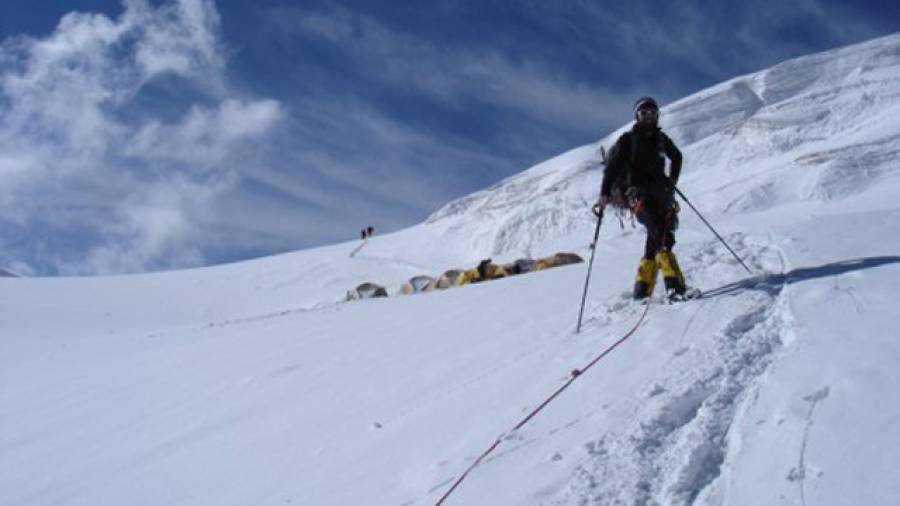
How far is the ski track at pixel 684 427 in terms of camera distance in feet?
9.65

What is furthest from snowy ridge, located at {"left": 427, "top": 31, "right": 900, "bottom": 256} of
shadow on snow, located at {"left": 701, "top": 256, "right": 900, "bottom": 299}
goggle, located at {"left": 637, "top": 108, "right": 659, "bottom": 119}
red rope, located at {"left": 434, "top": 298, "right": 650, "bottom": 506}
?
red rope, located at {"left": 434, "top": 298, "right": 650, "bottom": 506}

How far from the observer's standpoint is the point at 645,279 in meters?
6.29

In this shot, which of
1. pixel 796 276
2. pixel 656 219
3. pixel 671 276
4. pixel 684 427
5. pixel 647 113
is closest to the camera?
pixel 684 427

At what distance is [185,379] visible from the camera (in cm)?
760

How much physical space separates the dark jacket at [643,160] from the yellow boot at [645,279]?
24.3 inches

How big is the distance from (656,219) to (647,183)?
1.09ft

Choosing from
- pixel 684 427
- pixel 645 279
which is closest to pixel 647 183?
pixel 645 279

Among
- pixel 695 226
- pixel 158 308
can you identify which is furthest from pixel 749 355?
pixel 158 308

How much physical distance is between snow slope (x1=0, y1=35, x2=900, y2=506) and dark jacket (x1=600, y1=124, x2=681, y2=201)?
1006 mm

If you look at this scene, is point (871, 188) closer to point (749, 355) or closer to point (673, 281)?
point (673, 281)

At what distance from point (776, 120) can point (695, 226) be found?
1378cm

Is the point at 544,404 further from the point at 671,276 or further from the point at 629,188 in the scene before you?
the point at 629,188

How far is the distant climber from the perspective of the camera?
20.6ft

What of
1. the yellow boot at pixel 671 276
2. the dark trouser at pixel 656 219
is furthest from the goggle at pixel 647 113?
the yellow boot at pixel 671 276
